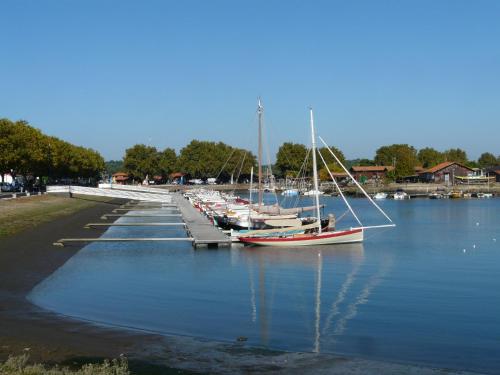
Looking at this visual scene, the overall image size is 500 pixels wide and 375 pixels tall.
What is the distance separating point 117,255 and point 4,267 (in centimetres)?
1010

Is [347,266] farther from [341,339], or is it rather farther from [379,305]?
[341,339]

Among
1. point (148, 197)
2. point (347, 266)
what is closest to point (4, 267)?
point (347, 266)

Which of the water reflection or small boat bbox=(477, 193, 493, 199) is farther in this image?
small boat bbox=(477, 193, 493, 199)

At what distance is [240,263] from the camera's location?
40.6 meters

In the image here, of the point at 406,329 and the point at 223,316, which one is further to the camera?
the point at 223,316

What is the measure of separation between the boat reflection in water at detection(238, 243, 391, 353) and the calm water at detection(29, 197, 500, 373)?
56 millimetres

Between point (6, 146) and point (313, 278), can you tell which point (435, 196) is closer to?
point (6, 146)

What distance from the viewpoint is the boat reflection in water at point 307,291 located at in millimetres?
22719

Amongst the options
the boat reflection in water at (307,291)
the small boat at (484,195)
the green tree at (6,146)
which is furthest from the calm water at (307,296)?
the small boat at (484,195)

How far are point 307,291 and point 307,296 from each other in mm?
1270

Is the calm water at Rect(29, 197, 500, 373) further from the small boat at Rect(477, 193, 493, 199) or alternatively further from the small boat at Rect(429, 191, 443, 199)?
the small boat at Rect(477, 193, 493, 199)

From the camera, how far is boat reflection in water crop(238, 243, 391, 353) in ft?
74.5

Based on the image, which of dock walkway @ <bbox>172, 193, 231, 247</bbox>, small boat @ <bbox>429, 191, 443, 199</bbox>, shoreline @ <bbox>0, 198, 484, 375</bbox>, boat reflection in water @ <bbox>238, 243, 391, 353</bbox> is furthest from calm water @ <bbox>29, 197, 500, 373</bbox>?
small boat @ <bbox>429, 191, 443, 199</bbox>

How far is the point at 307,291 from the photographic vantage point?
3061cm
